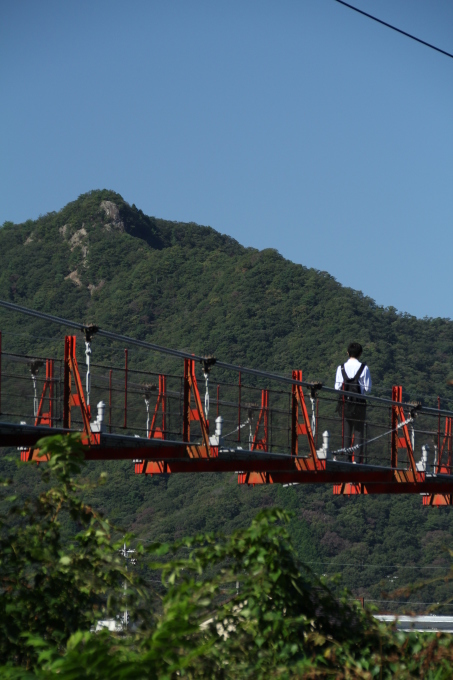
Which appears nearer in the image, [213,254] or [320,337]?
[320,337]

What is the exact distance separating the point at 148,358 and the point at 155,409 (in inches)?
2206

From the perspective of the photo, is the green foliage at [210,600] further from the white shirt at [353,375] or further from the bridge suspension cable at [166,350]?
the white shirt at [353,375]

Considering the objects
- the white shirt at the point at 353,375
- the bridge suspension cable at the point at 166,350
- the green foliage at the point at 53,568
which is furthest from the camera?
the white shirt at the point at 353,375

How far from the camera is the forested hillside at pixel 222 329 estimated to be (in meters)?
61.2

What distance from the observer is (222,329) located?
8569 centimetres

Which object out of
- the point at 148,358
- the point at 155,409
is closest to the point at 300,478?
the point at 155,409

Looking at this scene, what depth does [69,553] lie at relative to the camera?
537 cm

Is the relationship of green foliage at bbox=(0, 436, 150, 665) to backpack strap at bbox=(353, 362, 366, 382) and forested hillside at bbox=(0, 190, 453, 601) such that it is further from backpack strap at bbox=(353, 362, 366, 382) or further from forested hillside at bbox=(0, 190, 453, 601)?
forested hillside at bbox=(0, 190, 453, 601)

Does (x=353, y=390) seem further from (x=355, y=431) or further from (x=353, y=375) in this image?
(x=355, y=431)

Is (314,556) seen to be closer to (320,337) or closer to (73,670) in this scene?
(320,337)

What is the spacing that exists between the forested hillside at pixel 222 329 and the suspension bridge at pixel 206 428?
118 ft

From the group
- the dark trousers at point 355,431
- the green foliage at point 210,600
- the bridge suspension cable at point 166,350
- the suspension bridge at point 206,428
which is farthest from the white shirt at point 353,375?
the green foliage at point 210,600

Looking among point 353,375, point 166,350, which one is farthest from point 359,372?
point 166,350

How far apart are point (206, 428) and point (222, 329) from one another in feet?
240
